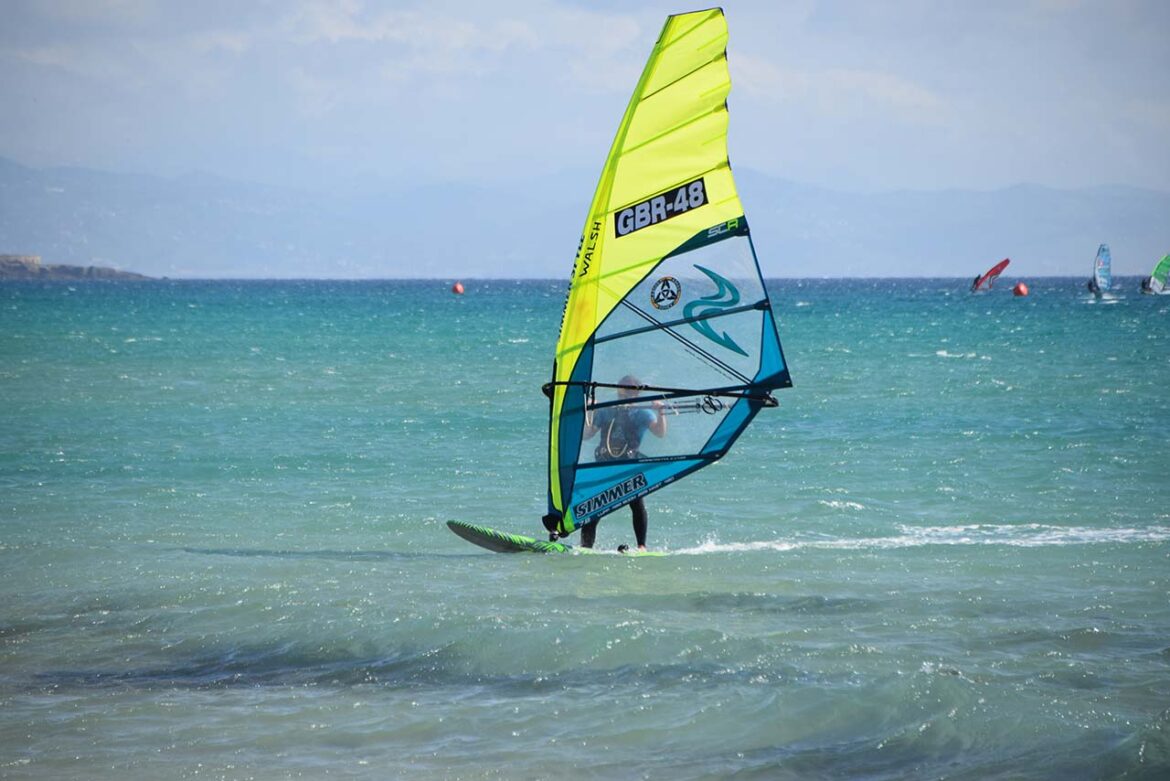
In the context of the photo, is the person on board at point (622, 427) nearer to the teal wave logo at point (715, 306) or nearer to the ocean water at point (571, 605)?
the teal wave logo at point (715, 306)

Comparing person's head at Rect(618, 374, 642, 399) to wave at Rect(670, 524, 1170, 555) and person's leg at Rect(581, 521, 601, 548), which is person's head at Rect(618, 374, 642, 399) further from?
wave at Rect(670, 524, 1170, 555)

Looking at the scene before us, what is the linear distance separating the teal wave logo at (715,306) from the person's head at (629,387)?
618 millimetres

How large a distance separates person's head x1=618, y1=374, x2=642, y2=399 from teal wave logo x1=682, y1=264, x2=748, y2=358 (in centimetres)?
62

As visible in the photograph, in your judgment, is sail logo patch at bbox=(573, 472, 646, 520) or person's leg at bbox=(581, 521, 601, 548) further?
person's leg at bbox=(581, 521, 601, 548)

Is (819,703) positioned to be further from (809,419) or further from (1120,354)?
(1120,354)

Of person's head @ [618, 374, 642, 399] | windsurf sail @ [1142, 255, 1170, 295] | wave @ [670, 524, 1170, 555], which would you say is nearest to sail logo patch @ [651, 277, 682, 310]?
person's head @ [618, 374, 642, 399]

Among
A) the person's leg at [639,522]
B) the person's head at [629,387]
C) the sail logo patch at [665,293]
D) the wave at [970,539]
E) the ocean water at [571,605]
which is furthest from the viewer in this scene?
the wave at [970,539]

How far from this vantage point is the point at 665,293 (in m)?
10.0

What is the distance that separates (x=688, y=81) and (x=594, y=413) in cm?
264

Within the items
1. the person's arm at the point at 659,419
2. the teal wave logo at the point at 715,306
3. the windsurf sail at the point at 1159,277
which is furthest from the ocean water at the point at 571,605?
the windsurf sail at the point at 1159,277

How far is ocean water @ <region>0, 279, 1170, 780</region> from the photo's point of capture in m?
6.39

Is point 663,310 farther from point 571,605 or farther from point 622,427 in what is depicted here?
point 571,605

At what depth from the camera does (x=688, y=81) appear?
9.70 meters

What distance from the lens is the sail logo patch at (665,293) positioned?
32.9ft
